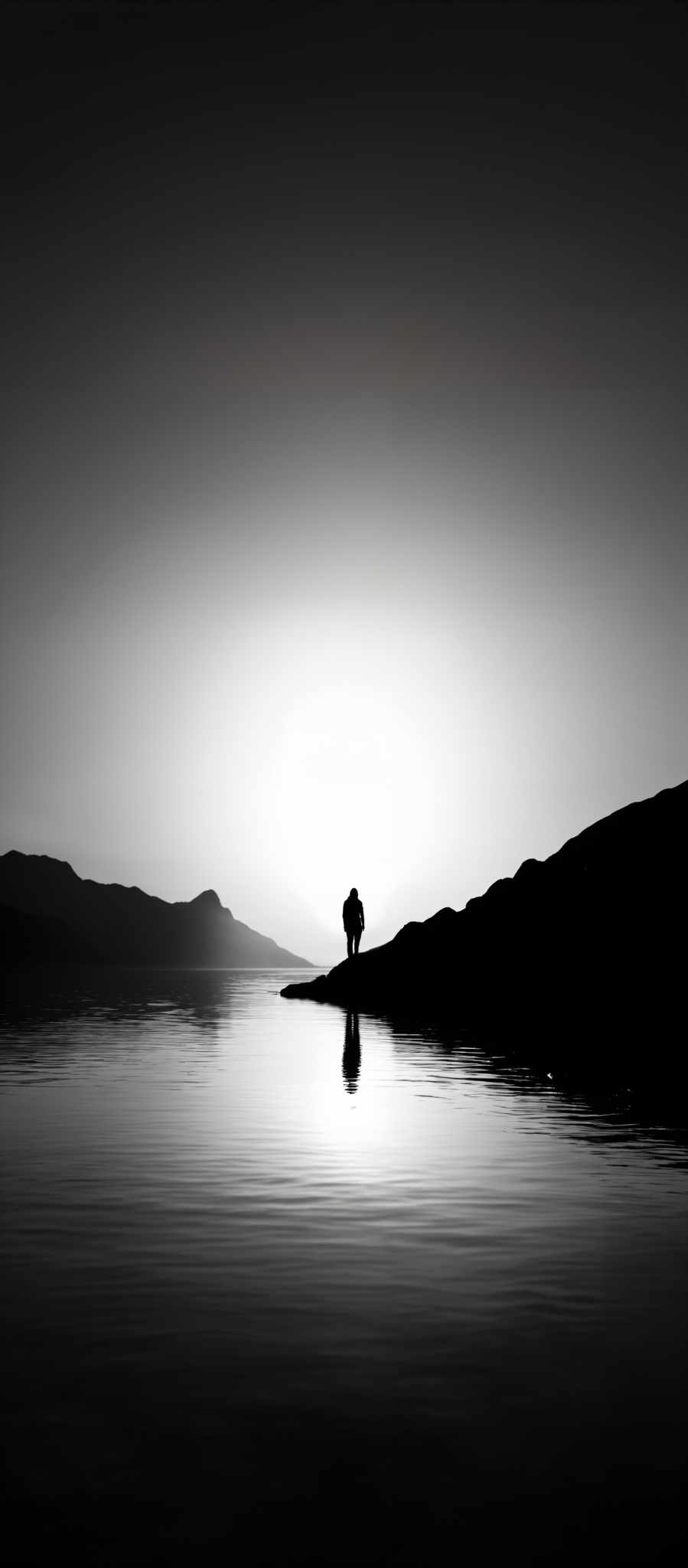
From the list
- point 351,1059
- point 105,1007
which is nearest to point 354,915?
point 105,1007

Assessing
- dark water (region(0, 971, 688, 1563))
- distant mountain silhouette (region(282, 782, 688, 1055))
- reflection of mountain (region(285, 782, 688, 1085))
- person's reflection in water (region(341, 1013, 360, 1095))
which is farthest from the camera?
distant mountain silhouette (region(282, 782, 688, 1055))

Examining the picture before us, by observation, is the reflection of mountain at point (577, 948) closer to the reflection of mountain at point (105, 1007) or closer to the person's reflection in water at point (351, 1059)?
the person's reflection in water at point (351, 1059)

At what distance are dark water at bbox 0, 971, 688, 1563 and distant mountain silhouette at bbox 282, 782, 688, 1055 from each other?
47.3 ft

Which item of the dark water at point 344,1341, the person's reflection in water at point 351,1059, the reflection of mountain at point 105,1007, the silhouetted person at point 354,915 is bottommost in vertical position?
the dark water at point 344,1341

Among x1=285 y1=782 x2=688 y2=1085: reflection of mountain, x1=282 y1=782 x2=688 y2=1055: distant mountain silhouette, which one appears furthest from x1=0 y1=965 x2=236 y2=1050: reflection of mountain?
x1=285 y1=782 x2=688 y2=1085: reflection of mountain

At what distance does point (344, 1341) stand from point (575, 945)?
101ft

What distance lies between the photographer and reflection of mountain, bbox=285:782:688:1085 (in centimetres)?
3102

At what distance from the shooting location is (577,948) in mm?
37094

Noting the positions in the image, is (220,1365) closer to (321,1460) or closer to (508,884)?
(321,1460)

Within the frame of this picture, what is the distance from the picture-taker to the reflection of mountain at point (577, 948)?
31.0 meters

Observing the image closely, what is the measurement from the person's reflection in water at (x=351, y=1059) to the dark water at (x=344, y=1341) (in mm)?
5293

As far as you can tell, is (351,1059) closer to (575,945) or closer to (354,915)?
(575,945)

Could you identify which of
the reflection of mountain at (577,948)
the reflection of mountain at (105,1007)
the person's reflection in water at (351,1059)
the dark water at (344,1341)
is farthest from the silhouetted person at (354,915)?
the dark water at (344,1341)

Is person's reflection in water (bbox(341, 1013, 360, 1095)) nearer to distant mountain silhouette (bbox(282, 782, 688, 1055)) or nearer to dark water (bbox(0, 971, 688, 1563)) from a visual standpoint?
distant mountain silhouette (bbox(282, 782, 688, 1055))
